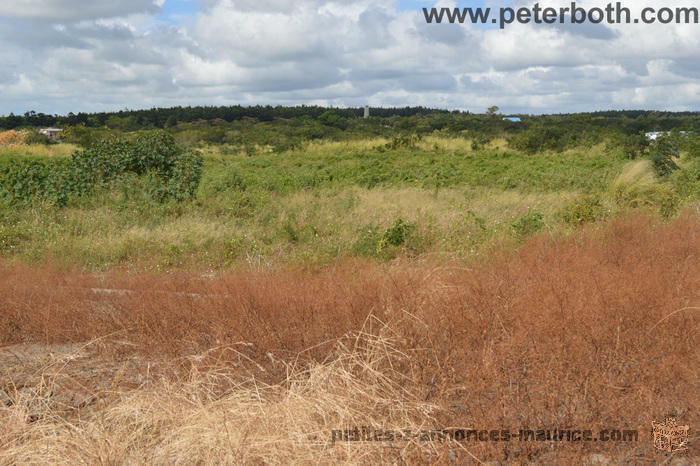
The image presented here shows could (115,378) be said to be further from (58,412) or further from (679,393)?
(679,393)

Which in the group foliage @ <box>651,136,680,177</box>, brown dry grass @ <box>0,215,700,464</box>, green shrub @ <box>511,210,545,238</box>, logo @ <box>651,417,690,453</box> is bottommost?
logo @ <box>651,417,690,453</box>

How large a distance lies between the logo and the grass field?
8 centimetres

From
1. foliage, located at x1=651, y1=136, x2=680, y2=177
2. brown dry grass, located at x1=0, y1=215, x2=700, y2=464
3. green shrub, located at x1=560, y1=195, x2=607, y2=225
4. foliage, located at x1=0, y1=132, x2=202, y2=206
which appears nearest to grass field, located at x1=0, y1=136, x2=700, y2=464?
brown dry grass, located at x1=0, y1=215, x2=700, y2=464

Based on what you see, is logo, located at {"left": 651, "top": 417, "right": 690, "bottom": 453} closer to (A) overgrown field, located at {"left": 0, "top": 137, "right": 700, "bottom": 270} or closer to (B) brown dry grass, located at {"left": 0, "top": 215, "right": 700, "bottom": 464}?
(B) brown dry grass, located at {"left": 0, "top": 215, "right": 700, "bottom": 464}

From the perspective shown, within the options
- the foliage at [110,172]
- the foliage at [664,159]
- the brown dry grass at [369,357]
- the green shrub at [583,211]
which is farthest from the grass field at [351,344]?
the foliage at [664,159]

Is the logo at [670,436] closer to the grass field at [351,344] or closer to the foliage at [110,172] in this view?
the grass field at [351,344]

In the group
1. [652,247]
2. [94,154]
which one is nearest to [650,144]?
[652,247]

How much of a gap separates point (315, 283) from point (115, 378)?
2.09 m

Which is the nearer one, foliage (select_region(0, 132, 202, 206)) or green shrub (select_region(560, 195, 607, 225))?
green shrub (select_region(560, 195, 607, 225))

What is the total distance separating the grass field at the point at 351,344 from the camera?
3283 mm

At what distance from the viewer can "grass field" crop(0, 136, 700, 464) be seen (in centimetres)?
328

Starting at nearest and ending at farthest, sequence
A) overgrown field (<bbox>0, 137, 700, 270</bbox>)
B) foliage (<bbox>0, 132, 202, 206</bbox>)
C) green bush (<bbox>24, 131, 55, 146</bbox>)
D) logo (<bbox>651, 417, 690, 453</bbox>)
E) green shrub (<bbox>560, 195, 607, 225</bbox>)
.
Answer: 1. logo (<bbox>651, 417, 690, 453</bbox>)
2. overgrown field (<bbox>0, 137, 700, 270</bbox>)
3. green shrub (<bbox>560, 195, 607, 225</bbox>)
4. foliage (<bbox>0, 132, 202, 206</bbox>)
5. green bush (<bbox>24, 131, 55, 146</bbox>)

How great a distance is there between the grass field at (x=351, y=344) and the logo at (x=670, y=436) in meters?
0.08

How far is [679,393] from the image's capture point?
358 centimetres
